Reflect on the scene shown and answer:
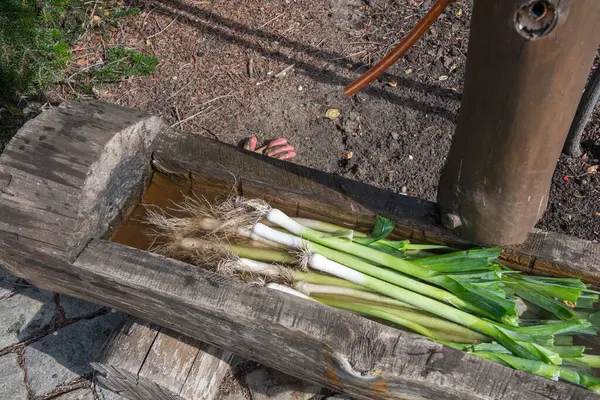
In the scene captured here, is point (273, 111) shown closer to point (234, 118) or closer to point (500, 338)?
point (234, 118)

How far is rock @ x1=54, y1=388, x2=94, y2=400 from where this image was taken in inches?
109

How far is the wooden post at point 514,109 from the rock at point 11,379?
7.15 feet

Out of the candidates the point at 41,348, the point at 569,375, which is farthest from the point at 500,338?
the point at 41,348

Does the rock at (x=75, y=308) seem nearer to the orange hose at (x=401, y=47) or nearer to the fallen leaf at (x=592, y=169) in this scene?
the orange hose at (x=401, y=47)

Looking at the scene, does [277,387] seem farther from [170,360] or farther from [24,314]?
[24,314]

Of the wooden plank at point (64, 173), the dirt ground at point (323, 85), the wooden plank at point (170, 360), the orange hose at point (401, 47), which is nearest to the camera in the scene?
the orange hose at point (401, 47)

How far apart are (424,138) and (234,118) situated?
1243 mm

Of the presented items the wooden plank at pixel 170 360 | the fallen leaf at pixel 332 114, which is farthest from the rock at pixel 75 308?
the fallen leaf at pixel 332 114

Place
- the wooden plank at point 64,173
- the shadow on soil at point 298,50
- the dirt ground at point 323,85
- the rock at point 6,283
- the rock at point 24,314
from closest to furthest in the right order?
the wooden plank at point 64,173 → the rock at point 24,314 → the rock at point 6,283 → the dirt ground at point 323,85 → the shadow on soil at point 298,50

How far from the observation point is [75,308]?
3.06 m

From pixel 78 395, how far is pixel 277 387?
3.18 ft

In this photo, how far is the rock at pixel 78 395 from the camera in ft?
9.07

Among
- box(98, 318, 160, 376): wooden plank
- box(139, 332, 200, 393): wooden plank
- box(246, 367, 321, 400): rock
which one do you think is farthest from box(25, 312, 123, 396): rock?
box(246, 367, 321, 400): rock

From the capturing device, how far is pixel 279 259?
2322mm
